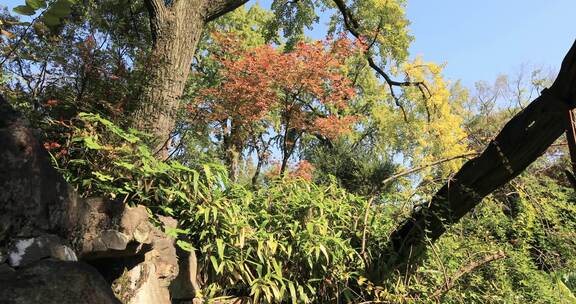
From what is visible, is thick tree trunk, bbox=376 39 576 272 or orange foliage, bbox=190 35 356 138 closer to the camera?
thick tree trunk, bbox=376 39 576 272

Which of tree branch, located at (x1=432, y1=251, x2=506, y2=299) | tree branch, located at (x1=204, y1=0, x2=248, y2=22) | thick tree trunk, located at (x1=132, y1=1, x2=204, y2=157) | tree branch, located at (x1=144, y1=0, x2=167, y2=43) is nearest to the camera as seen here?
tree branch, located at (x1=432, y1=251, x2=506, y2=299)

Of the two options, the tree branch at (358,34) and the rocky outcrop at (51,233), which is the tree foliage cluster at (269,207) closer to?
the rocky outcrop at (51,233)

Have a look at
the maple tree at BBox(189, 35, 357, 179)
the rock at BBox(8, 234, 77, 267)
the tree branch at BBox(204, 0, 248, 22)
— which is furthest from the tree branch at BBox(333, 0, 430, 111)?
the rock at BBox(8, 234, 77, 267)

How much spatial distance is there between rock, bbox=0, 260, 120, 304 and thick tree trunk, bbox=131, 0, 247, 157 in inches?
97.3

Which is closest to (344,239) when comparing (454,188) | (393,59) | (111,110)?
(454,188)

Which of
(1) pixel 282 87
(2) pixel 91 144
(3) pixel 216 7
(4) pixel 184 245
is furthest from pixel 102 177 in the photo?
(1) pixel 282 87

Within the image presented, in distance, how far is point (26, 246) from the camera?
1751 mm

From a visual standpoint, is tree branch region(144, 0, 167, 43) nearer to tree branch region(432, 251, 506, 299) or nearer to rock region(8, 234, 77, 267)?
rock region(8, 234, 77, 267)

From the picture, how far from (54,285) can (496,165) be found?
8.70 feet

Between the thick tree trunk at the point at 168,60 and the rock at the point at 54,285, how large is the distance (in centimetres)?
247

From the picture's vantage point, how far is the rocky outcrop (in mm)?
1515

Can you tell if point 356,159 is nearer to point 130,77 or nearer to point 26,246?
point 130,77

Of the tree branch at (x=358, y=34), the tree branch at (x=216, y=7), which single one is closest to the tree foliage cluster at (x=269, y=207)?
the tree branch at (x=216, y=7)

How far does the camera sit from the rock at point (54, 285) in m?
1.41
